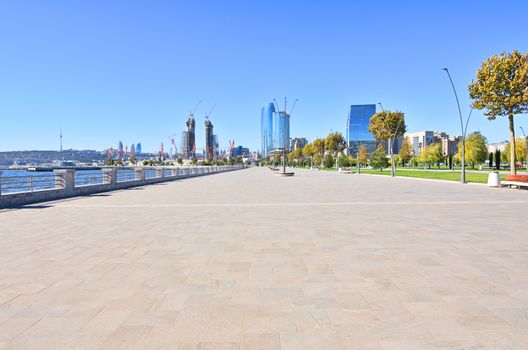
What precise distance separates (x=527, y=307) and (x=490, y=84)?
1077 inches

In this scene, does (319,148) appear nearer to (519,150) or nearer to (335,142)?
(335,142)

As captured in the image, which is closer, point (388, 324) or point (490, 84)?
point (388, 324)

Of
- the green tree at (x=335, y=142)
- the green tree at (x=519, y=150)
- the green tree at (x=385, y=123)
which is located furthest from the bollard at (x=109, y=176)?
the green tree at (x=519, y=150)

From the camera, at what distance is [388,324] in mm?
3611

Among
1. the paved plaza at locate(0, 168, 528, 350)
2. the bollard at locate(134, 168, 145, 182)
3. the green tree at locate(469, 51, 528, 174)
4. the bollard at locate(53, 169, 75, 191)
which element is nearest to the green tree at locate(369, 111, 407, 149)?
the green tree at locate(469, 51, 528, 174)

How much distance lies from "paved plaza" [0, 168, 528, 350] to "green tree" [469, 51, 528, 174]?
21.1 m

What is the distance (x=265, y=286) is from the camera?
475cm

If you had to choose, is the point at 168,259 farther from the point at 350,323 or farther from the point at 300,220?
the point at 300,220

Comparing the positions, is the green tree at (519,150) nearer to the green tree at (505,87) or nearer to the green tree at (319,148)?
the green tree at (319,148)

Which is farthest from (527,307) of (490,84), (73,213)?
(490,84)

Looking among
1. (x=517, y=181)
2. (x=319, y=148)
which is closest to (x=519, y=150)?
(x=319, y=148)

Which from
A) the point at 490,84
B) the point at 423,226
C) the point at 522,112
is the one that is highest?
the point at 490,84

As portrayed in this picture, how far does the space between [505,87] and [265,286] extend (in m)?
28.4

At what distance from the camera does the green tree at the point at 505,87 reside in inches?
1020
